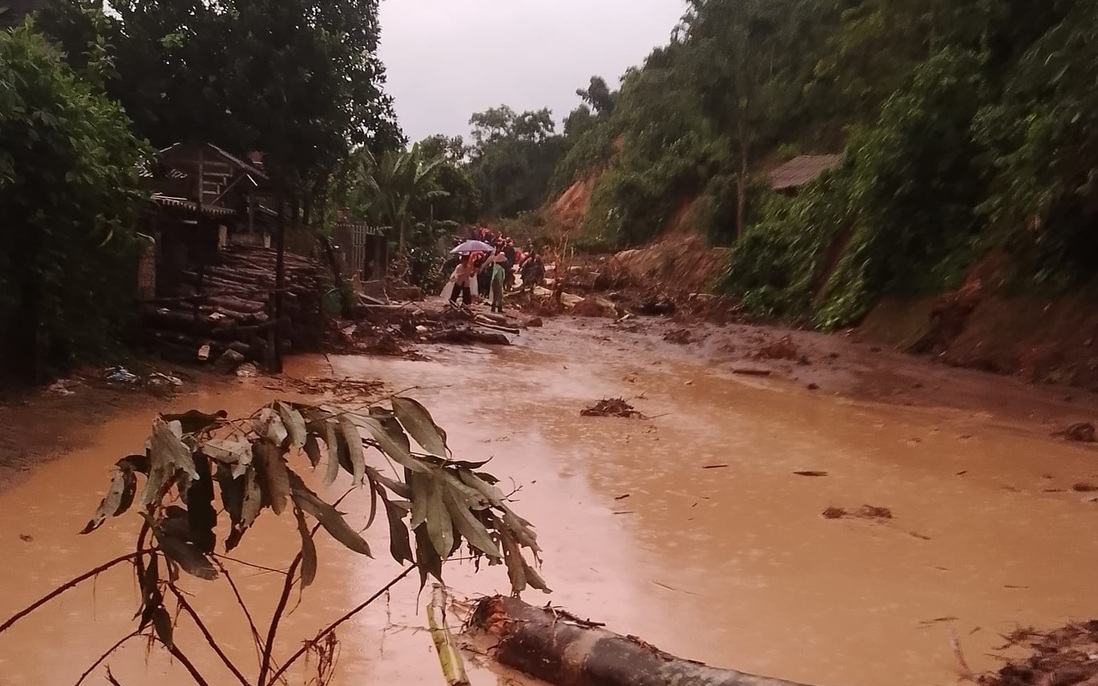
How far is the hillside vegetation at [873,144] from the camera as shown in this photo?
1127 centimetres

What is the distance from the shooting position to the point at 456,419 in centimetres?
868

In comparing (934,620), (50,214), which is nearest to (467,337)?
(50,214)

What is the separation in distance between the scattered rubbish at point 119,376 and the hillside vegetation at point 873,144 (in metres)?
11.0

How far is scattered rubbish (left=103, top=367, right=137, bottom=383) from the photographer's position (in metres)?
8.64

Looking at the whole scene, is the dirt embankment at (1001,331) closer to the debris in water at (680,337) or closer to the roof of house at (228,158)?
the debris in water at (680,337)

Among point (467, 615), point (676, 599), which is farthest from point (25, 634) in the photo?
point (676, 599)

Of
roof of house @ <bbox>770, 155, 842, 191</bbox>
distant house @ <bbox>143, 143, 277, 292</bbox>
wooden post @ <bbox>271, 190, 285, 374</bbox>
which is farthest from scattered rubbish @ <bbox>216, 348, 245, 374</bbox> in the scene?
roof of house @ <bbox>770, 155, 842, 191</bbox>

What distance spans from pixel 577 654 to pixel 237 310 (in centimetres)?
913

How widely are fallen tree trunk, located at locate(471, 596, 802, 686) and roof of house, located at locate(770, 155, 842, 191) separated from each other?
20456 millimetres

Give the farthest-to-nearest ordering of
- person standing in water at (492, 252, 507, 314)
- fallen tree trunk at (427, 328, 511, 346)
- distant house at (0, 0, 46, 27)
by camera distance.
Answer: person standing in water at (492, 252, 507, 314) < fallen tree trunk at (427, 328, 511, 346) < distant house at (0, 0, 46, 27)

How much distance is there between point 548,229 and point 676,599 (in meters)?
39.6

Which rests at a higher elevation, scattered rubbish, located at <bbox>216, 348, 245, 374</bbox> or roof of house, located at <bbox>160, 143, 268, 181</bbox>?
roof of house, located at <bbox>160, 143, 268, 181</bbox>

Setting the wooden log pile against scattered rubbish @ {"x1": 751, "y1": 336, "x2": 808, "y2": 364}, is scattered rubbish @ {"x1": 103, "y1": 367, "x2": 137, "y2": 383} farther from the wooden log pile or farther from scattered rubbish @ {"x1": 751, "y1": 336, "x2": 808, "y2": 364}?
scattered rubbish @ {"x1": 751, "y1": 336, "x2": 808, "y2": 364}

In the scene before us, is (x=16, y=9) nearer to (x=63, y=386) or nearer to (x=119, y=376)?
(x=119, y=376)
